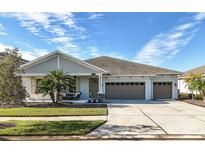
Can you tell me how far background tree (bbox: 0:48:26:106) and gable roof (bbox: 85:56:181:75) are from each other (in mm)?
14448

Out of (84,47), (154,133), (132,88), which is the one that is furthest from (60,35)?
(154,133)

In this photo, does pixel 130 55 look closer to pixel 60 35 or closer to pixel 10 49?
pixel 60 35

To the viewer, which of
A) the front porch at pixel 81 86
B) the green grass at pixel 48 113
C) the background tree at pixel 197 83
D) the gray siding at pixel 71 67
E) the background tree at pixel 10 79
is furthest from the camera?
the front porch at pixel 81 86

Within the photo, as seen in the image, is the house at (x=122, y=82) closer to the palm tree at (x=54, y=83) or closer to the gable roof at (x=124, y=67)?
the gable roof at (x=124, y=67)

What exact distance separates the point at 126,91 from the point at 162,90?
12.1ft

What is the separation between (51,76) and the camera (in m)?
18.7

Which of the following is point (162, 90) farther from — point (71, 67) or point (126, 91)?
point (71, 67)

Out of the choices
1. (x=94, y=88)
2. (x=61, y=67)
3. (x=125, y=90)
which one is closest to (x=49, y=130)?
(x=61, y=67)

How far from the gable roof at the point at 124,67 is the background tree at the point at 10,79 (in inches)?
569

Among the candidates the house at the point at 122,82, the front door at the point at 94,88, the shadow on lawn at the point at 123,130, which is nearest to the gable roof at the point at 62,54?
the house at the point at 122,82

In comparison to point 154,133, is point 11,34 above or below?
above

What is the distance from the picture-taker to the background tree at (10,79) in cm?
1025
